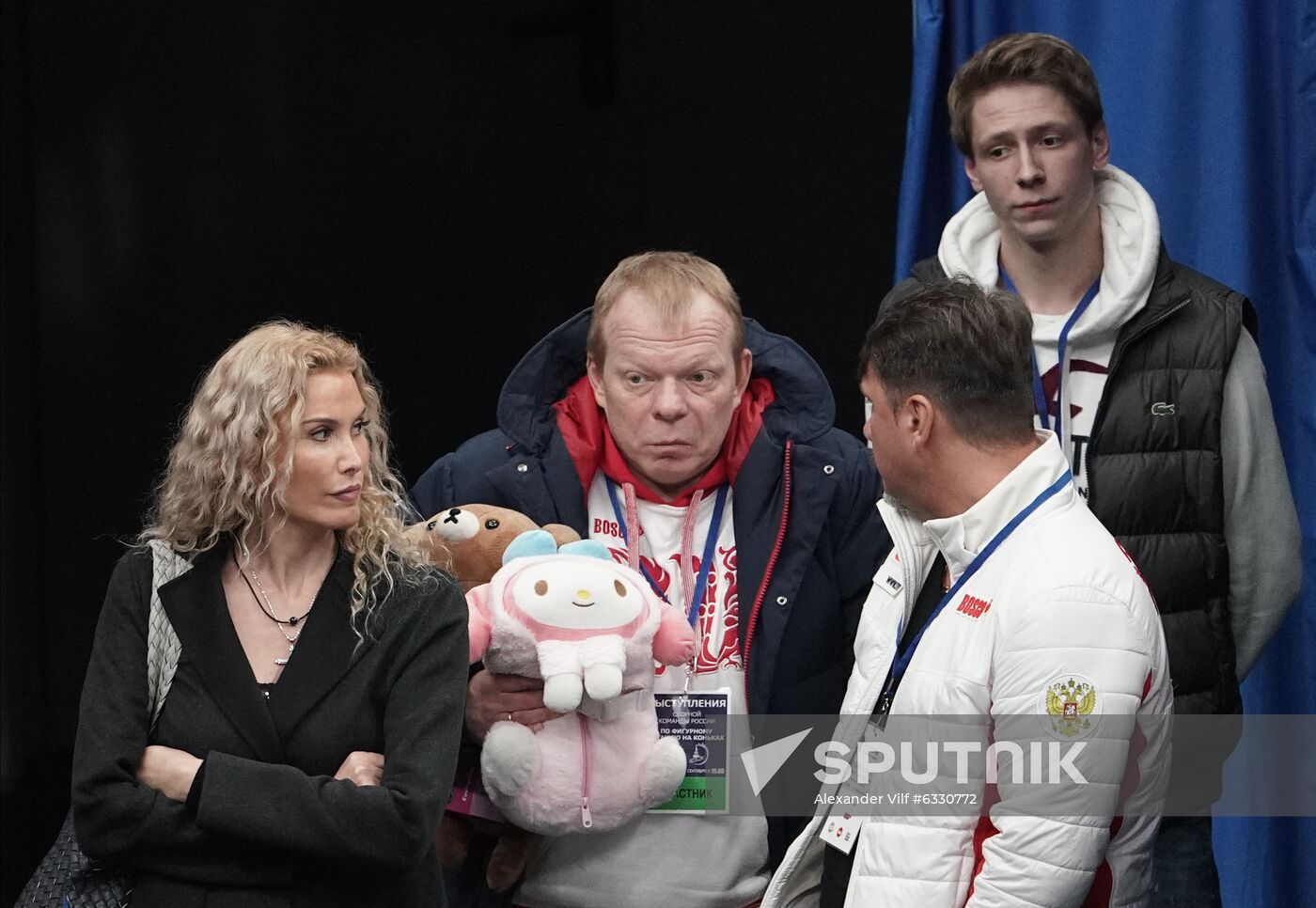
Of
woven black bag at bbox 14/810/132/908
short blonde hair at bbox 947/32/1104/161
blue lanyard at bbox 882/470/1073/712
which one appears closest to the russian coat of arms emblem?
blue lanyard at bbox 882/470/1073/712

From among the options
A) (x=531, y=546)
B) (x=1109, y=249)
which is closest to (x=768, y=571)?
(x=531, y=546)

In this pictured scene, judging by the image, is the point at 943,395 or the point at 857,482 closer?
the point at 943,395

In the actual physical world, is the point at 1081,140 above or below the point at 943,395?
above

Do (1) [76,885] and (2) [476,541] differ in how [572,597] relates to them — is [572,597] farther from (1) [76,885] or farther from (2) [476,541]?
(1) [76,885]

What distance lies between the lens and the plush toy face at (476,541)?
2.43 meters

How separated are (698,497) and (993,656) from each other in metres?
0.73

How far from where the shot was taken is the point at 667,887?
2.41 m

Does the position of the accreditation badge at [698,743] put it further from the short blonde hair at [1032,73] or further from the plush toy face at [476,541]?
the short blonde hair at [1032,73]

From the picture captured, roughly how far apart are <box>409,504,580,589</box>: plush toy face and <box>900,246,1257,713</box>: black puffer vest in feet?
2.43

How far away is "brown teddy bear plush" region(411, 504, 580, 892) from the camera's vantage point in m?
2.41

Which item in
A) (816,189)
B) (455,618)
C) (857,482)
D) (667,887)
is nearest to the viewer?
(455,618)

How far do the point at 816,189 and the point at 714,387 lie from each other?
1.34 m

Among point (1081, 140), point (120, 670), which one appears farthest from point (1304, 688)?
point (120, 670)

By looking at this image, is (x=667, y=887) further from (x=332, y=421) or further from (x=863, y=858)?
(x=332, y=421)
